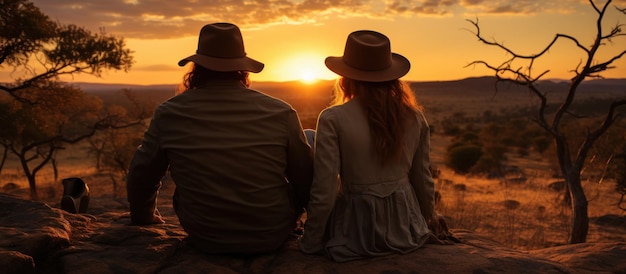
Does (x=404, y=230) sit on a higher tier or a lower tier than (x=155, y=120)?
lower

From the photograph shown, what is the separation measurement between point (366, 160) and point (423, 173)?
0.52 m

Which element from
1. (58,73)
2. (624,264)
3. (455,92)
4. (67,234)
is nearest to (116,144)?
(58,73)

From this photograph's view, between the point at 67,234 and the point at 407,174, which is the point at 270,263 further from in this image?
the point at 67,234

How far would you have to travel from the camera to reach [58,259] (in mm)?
3074

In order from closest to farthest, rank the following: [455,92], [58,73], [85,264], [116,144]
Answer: [85,264]
[58,73]
[116,144]
[455,92]

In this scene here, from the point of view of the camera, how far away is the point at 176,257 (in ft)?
10.5

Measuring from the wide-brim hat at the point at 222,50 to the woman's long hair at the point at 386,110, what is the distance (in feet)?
2.26

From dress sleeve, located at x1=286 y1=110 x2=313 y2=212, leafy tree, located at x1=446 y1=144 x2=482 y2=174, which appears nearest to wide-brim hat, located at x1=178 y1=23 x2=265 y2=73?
dress sleeve, located at x1=286 y1=110 x2=313 y2=212

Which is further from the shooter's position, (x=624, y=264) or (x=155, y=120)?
(x=624, y=264)

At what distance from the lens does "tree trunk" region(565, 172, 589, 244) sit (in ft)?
23.6

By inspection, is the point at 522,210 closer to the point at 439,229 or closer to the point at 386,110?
the point at 439,229

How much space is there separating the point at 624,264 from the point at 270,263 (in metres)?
2.41

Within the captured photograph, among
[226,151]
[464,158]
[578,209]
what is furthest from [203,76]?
[464,158]

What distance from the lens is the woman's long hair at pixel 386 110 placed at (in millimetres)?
3064
